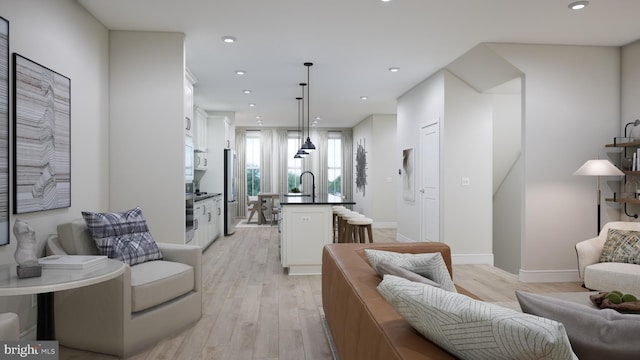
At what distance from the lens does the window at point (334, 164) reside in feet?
39.2

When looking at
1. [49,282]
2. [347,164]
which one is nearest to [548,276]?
[49,282]

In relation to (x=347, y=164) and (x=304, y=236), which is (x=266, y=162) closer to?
(x=347, y=164)

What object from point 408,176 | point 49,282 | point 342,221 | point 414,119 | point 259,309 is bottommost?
point 259,309

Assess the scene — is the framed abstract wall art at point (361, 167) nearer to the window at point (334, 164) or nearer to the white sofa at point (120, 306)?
the window at point (334, 164)

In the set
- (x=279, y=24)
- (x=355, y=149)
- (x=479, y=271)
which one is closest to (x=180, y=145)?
(x=279, y=24)

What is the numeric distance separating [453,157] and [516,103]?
1.73 metres

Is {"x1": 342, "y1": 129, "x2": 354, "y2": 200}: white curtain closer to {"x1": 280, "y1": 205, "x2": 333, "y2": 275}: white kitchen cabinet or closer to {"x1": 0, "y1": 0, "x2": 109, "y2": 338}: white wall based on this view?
{"x1": 280, "y1": 205, "x2": 333, "y2": 275}: white kitchen cabinet

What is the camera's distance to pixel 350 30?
415cm

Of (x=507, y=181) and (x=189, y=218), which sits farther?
(x=507, y=181)

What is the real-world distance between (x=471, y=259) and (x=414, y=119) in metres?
2.41

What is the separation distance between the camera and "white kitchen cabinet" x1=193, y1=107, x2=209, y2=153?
7.27 m

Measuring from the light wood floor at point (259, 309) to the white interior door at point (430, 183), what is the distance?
723 mm

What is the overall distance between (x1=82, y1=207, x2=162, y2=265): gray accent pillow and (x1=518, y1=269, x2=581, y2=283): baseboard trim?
390cm

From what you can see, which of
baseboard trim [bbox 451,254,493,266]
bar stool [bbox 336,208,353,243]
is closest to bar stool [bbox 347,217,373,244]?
bar stool [bbox 336,208,353,243]
